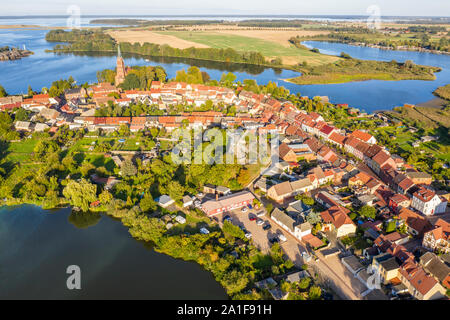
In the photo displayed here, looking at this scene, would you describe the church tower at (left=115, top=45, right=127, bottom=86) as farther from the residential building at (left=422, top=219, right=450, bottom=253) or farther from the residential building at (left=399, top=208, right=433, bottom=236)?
the residential building at (left=422, top=219, right=450, bottom=253)

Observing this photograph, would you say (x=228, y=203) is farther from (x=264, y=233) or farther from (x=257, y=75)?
(x=257, y=75)

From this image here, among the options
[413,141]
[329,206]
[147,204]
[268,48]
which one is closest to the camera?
[147,204]

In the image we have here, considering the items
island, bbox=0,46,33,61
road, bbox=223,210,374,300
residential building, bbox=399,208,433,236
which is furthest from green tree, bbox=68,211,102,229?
island, bbox=0,46,33,61

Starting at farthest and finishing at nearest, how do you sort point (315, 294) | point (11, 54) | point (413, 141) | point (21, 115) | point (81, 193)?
1. point (11, 54)
2. point (21, 115)
3. point (413, 141)
4. point (81, 193)
5. point (315, 294)

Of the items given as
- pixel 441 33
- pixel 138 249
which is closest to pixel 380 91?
pixel 138 249

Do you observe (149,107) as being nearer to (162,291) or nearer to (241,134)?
(241,134)

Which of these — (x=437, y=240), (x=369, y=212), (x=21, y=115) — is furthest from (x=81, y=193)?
(x=437, y=240)

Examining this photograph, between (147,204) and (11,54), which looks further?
(11,54)
